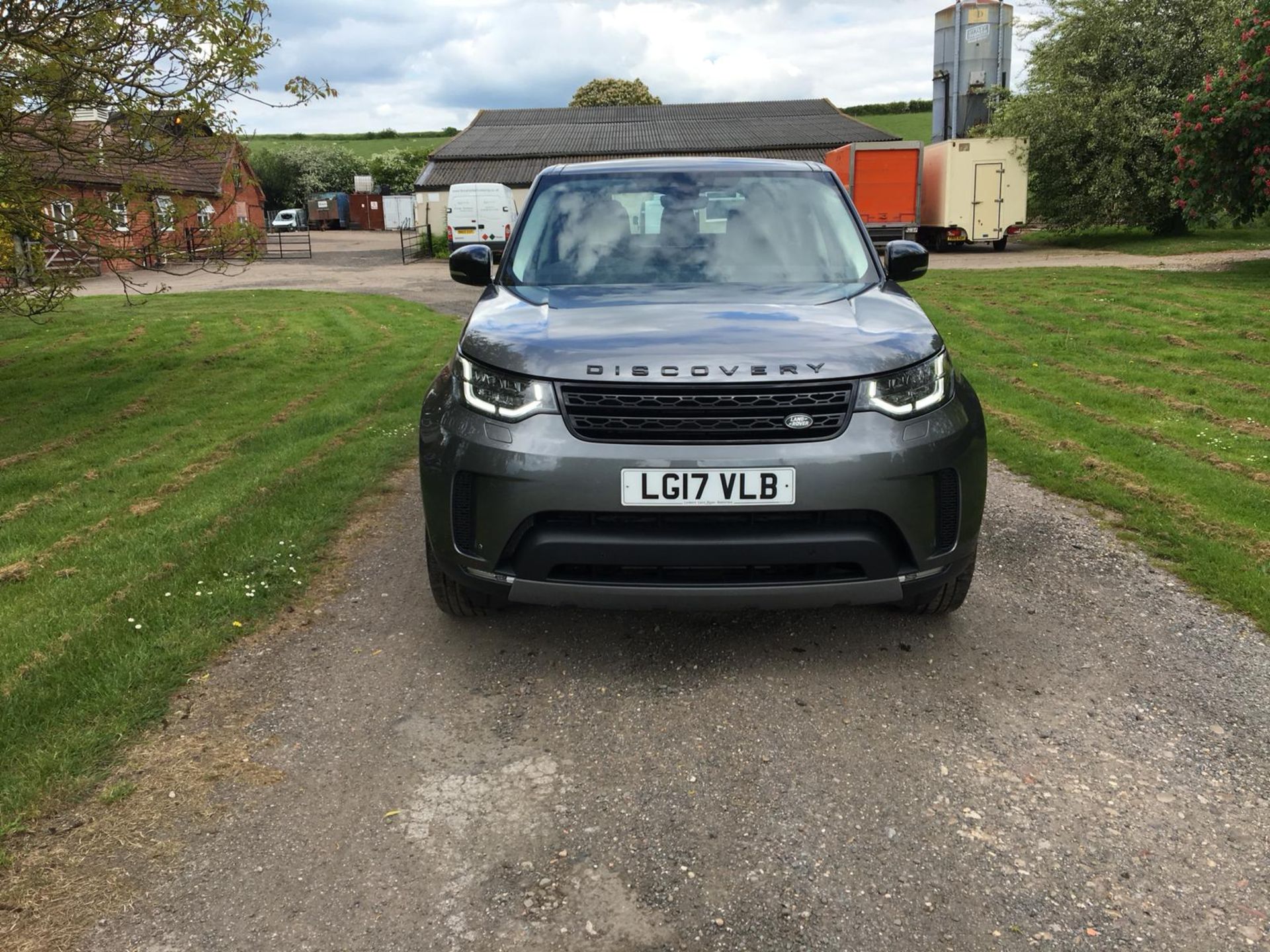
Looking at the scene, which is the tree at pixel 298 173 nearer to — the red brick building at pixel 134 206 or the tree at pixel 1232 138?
the tree at pixel 1232 138

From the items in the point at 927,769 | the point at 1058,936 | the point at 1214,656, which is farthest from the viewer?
the point at 1214,656

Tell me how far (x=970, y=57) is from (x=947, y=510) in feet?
139

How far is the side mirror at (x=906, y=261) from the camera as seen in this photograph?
176 inches

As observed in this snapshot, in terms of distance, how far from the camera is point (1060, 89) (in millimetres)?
28531

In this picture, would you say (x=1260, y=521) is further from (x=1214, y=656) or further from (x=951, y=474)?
(x=951, y=474)

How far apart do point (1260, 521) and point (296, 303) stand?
59.7ft

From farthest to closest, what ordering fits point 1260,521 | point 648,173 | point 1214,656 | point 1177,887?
1. point 1260,521
2. point 648,173
3. point 1214,656
4. point 1177,887

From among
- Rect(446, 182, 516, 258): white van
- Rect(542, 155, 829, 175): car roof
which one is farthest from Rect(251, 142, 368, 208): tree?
Rect(542, 155, 829, 175): car roof

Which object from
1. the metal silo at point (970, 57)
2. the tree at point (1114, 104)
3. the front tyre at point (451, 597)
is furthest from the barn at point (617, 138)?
the front tyre at point (451, 597)

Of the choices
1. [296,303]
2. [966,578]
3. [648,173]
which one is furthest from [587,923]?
[296,303]

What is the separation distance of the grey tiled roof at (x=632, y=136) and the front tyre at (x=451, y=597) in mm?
41945

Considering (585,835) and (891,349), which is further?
(891,349)

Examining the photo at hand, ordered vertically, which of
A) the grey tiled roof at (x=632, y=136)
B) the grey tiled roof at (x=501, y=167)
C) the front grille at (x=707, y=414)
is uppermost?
the grey tiled roof at (x=632, y=136)

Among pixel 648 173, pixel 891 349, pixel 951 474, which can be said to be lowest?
pixel 951 474
